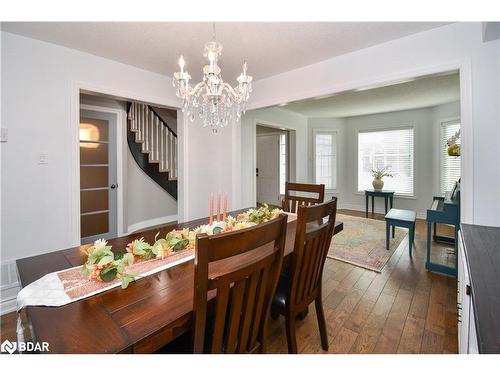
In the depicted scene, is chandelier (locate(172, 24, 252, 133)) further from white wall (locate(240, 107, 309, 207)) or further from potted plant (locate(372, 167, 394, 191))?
potted plant (locate(372, 167, 394, 191))

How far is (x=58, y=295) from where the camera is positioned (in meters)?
0.87

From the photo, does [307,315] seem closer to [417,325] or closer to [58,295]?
[417,325]

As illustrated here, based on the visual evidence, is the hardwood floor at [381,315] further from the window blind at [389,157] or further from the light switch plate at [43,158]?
the window blind at [389,157]

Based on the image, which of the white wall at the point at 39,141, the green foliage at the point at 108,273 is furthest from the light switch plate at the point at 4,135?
the green foliage at the point at 108,273

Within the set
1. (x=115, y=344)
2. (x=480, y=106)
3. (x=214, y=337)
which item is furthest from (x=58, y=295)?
(x=480, y=106)

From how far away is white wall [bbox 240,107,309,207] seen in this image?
159 inches

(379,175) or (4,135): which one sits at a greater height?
(4,135)

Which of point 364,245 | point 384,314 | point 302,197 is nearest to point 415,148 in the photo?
point 364,245

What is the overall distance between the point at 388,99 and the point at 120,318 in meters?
4.99

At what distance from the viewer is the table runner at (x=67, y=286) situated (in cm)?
84

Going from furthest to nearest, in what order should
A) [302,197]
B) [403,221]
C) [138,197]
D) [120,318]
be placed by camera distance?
[138,197] → [403,221] → [302,197] → [120,318]

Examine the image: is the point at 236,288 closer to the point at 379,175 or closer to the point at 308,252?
the point at 308,252

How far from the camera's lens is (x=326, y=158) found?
604cm

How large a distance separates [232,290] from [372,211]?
17.5 ft
